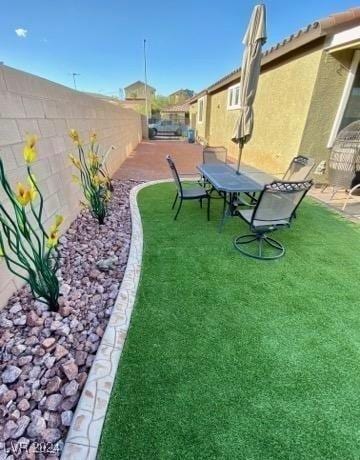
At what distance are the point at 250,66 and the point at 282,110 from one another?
11.1 ft

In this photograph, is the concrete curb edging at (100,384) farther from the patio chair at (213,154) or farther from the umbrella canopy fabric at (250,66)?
the patio chair at (213,154)

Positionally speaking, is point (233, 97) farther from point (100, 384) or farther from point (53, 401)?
point (53, 401)

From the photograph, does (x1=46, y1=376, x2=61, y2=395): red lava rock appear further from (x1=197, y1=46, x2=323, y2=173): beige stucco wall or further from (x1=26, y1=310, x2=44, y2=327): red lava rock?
(x1=197, y1=46, x2=323, y2=173): beige stucco wall

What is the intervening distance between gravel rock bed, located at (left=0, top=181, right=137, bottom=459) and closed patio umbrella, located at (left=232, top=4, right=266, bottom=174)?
9.34ft

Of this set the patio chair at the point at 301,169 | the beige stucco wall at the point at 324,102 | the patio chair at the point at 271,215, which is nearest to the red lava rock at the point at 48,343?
the patio chair at the point at 271,215

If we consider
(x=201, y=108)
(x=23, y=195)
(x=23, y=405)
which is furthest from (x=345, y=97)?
(x=201, y=108)

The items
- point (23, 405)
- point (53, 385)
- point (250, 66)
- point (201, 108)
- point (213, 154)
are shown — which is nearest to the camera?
point (23, 405)

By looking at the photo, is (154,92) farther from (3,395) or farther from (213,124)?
(3,395)

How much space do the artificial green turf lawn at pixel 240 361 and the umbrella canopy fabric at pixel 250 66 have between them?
2186 mm

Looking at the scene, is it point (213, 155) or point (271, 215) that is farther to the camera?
point (213, 155)

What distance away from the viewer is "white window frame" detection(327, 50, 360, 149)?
486 cm

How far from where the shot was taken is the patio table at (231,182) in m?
3.44

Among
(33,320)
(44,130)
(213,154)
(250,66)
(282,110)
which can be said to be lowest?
(33,320)

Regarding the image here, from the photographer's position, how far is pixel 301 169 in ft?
14.0
